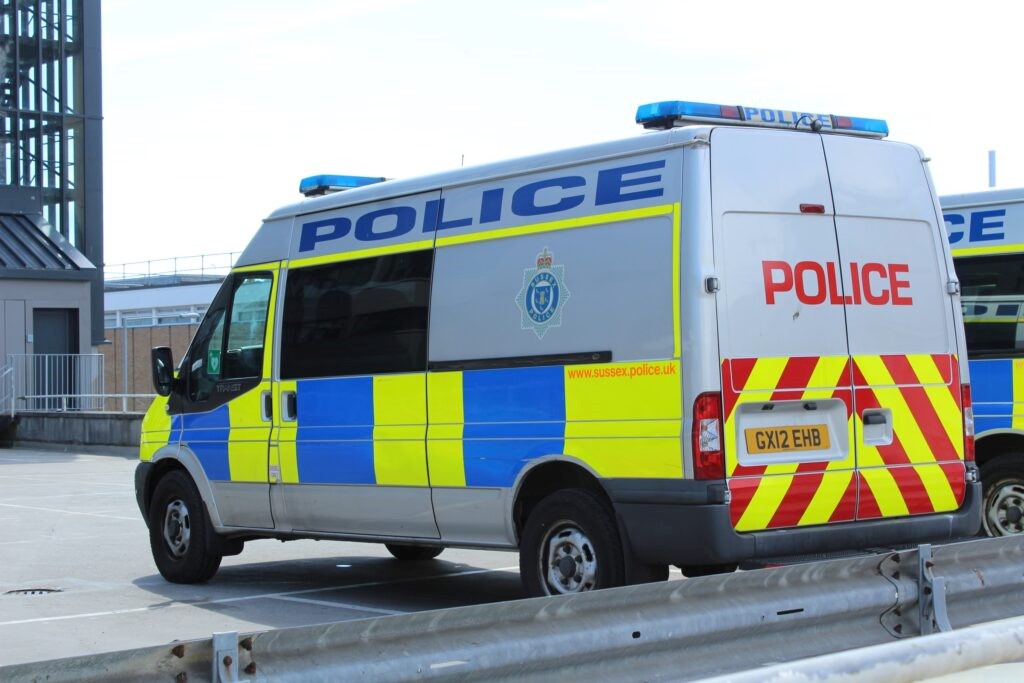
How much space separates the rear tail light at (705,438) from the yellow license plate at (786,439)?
0.73ft

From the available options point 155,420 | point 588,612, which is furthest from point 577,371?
point 155,420

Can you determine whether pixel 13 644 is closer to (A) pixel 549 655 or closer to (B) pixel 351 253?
(B) pixel 351 253

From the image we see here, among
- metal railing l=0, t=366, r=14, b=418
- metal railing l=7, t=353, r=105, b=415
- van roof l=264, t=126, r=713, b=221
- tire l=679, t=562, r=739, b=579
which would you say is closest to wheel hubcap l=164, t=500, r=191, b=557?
van roof l=264, t=126, r=713, b=221

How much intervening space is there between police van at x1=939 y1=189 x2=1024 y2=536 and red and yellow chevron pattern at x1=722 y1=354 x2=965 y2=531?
2.36 metres

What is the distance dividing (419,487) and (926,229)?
3114mm

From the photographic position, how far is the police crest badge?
25.7 ft

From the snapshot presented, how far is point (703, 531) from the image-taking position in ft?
23.3

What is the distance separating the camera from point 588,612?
5168 millimetres

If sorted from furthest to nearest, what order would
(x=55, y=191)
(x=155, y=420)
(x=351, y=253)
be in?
1. (x=55, y=191)
2. (x=155, y=420)
3. (x=351, y=253)

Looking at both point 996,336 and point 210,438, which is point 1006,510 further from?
point 210,438

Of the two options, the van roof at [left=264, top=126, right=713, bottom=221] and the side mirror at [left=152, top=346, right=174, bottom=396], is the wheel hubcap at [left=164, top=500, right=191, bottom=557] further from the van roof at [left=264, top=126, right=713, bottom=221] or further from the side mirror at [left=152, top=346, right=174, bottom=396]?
the van roof at [left=264, top=126, right=713, bottom=221]

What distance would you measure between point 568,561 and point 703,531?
905 millimetres

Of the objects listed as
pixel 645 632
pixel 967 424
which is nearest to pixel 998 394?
pixel 967 424

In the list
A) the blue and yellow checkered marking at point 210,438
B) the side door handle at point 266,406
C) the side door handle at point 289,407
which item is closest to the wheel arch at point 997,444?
the side door handle at point 289,407
